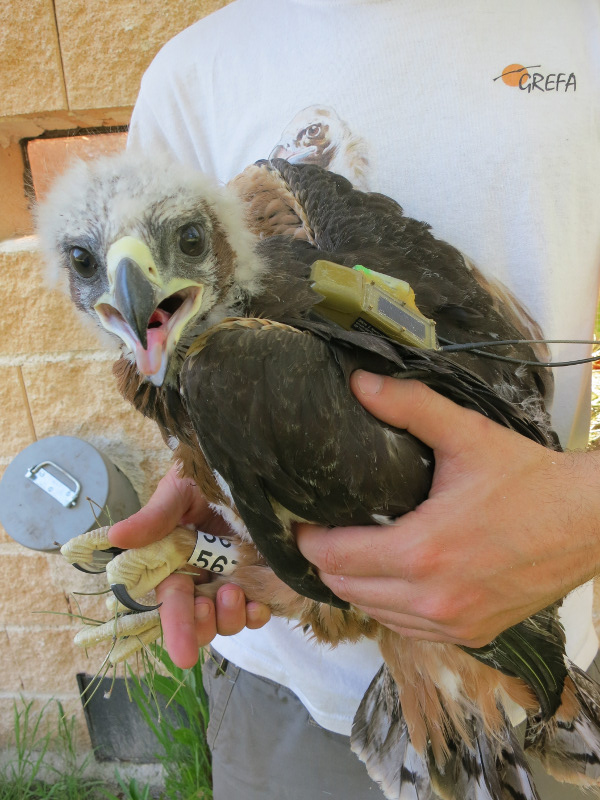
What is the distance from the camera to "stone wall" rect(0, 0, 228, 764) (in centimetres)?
182

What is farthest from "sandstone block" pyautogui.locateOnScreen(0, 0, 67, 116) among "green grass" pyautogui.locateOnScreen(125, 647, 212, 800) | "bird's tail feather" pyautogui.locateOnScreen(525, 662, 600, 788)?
"bird's tail feather" pyautogui.locateOnScreen(525, 662, 600, 788)

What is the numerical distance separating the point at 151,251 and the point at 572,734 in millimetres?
1353

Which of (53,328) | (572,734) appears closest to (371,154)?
(53,328)

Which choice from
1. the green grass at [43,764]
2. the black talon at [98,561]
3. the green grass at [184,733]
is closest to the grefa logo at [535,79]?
the black talon at [98,561]

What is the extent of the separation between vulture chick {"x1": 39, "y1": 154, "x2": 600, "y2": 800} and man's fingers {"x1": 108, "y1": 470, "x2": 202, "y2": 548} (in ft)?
0.49

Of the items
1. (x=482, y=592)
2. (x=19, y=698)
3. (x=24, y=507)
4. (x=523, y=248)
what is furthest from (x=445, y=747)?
(x=19, y=698)

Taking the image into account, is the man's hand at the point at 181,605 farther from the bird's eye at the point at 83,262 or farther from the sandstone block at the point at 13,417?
the sandstone block at the point at 13,417

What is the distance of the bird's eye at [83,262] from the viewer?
104 cm

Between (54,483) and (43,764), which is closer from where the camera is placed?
(54,483)

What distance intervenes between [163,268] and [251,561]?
672 mm

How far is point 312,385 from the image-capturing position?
2.82 ft

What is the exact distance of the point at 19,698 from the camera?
7.98 ft

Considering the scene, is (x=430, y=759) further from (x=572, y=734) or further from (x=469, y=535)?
(x=469, y=535)

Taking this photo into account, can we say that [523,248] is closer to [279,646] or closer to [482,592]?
[482,592]
